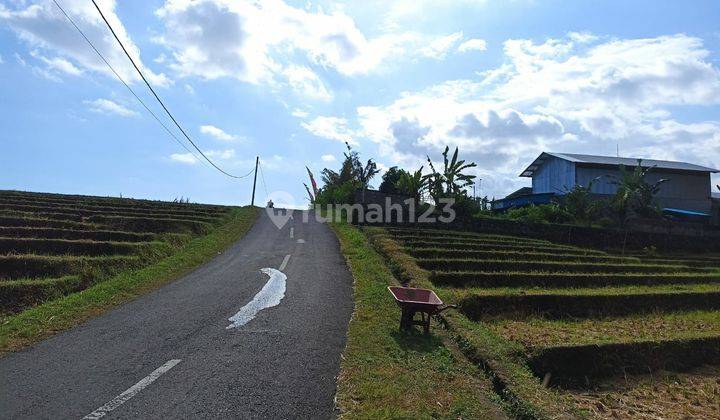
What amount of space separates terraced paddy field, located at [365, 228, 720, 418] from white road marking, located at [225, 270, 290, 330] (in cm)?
377

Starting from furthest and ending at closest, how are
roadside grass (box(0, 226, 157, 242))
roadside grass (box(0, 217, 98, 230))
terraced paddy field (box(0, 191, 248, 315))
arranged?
1. roadside grass (box(0, 217, 98, 230))
2. roadside grass (box(0, 226, 157, 242))
3. terraced paddy field (box(0, 191, 248, 315))

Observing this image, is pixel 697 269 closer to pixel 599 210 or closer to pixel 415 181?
pixel 599 210

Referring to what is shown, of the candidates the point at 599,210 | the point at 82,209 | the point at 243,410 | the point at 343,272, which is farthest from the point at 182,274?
the point at 599,210

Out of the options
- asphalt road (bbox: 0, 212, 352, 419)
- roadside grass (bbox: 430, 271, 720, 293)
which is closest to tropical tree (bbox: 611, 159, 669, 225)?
roadside grass (bbox: 430, 271, 720, 293)

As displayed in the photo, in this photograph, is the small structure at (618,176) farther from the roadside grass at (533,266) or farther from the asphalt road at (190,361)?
the asphalt road at (190,361)

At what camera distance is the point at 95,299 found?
35.8ft

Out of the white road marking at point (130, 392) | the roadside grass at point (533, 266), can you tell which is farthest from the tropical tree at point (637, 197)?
the white road marking at point (130, 392)

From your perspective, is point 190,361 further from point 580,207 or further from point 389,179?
point 389,179

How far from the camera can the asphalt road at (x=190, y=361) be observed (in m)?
5.54

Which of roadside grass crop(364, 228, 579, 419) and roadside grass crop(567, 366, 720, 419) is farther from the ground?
roadside grass crop(364, 228, 579, 419)

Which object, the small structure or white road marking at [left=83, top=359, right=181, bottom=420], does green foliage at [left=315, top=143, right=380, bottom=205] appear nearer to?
the small structure

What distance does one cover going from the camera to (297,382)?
6.34 m

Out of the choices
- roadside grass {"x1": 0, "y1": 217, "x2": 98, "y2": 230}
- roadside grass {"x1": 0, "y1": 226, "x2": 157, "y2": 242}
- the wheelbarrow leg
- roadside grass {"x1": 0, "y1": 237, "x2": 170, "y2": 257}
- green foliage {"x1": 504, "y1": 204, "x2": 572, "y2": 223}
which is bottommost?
the wheelbarrow leg

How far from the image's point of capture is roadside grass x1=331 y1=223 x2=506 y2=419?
5.81m
